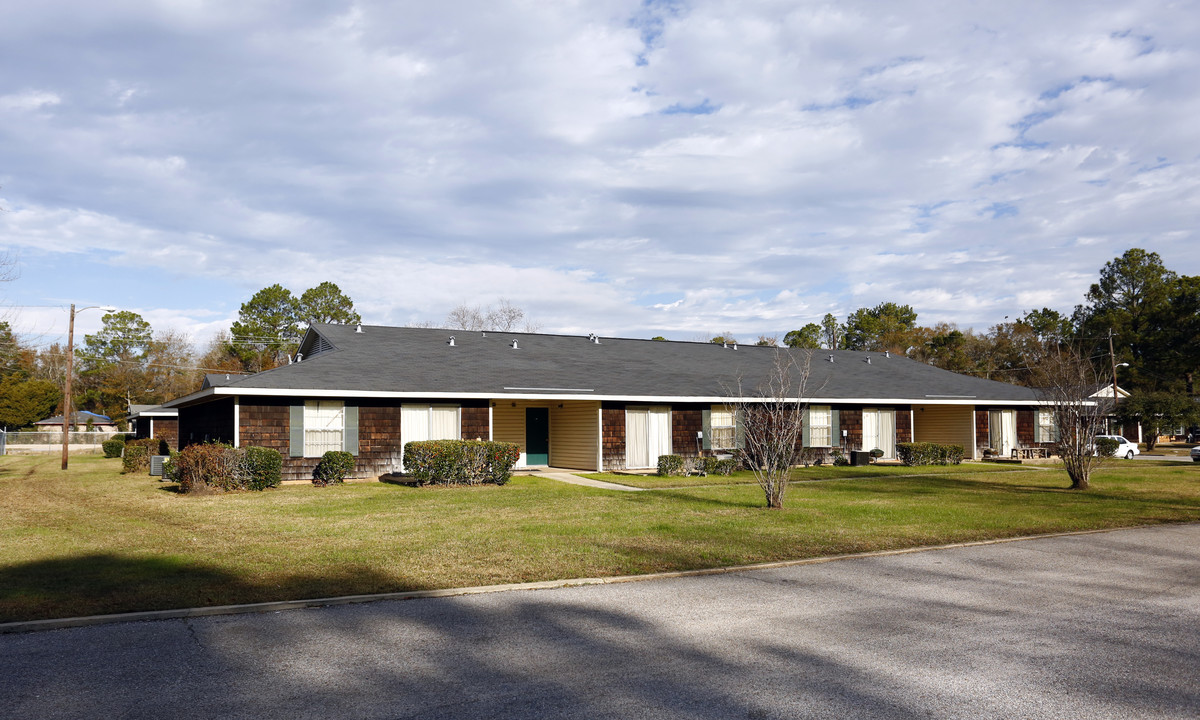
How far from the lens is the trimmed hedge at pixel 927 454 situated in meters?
29.0

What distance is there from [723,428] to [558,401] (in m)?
5.64

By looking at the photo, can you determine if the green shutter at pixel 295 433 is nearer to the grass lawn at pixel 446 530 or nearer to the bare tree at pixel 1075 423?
the grass lawn at pixel 446 530

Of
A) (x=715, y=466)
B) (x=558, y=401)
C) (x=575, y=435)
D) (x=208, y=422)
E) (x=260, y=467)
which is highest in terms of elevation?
(x=558, y=401)

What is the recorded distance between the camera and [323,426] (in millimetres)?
22031

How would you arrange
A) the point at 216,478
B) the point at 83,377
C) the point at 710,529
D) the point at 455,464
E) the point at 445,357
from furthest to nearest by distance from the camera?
the point at 83,377 < the point at 445,357 < the point at 455,464 < the point at 216,478 < the point at 710,529

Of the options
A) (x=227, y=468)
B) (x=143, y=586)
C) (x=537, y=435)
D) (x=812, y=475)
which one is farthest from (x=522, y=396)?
(x=143, y=586)

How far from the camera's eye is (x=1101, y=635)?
681cm

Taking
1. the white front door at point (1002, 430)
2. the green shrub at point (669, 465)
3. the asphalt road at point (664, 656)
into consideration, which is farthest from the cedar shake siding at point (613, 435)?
the white front door at point (1002, 430)

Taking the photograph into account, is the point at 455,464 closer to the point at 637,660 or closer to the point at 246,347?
the point at 637,660

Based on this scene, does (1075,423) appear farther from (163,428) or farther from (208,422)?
(163,428)

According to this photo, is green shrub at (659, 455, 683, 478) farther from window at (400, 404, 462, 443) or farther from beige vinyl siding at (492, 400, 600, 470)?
window at (400, 404, 462, 443)

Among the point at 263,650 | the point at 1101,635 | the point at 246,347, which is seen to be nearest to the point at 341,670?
the point at 263,650

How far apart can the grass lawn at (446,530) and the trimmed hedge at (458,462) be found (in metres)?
0.72

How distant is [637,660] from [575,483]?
15684mm
